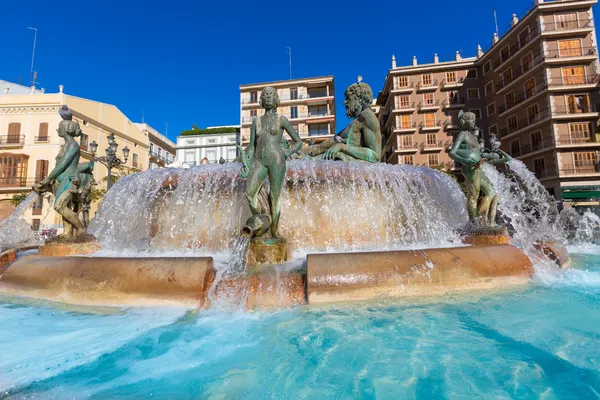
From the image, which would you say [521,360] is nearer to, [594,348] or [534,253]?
[594,348]

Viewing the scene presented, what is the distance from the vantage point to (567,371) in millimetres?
1805

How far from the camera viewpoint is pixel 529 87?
33.4 metres

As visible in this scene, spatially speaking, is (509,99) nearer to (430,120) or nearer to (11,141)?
(430,120)

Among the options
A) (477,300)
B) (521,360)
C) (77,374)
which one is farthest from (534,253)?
(77,374)

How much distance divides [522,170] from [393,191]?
414 centimetres

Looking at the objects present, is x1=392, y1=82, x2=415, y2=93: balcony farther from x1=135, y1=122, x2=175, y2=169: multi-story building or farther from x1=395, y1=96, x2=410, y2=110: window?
x1=135, y1=122, x2=175, y2=169: multi-story building

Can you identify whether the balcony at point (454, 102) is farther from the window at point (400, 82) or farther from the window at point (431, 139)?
the window at point (400, 82)

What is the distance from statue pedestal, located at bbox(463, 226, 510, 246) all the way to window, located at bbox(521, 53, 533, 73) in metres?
37.5

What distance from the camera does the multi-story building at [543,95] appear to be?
29719mm

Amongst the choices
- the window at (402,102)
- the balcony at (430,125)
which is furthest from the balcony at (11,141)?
the balcony at (430,125)

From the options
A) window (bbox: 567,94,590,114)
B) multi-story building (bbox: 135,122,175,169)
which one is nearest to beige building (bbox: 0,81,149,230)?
multi-story building (bbox: 135,122,175,169)

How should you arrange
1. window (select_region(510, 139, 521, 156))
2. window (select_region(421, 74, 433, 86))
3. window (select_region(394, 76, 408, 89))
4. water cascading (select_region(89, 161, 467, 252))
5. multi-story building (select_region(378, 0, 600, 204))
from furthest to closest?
window (select_region(394, 76, 408, 89))
window (select_region(421, 74, 433, 86))
window (select_region(510, 139, 521, 156))
multi-story building (select_region(378, 0, 600, 204))
water cascading (select_region(89, 161, 467, 252))

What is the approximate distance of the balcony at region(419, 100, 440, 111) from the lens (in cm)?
4188

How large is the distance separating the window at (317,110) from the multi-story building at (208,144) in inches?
693
